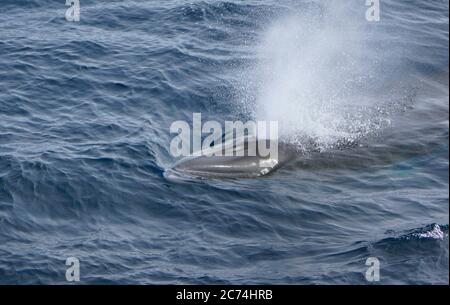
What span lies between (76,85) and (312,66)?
10954 mm

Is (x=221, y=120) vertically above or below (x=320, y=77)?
below

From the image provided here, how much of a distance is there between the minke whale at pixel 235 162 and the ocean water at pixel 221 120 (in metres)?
0.53

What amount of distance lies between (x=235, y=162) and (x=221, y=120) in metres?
4.55

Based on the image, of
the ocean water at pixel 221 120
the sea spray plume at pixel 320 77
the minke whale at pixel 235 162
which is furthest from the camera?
the sea spray plume at pixel 320 77

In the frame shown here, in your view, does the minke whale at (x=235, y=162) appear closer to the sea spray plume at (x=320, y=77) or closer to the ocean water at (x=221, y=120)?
the ocean water at (x=221, y=120)

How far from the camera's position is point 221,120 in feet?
106

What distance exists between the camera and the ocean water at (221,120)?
922 inches

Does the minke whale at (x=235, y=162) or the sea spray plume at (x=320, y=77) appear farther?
the sea spray plume at (x=320, y=77)

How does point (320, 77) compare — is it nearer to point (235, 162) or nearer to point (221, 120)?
point (221, 120)

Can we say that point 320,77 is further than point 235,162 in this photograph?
Yes

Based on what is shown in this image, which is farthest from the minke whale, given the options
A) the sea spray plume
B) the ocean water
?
the sea spray plume

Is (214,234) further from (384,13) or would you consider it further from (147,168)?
(384,13)

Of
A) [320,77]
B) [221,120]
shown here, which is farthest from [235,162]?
[320,77]

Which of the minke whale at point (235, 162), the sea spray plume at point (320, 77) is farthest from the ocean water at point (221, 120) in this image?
the minke whale at point (235, 162)
